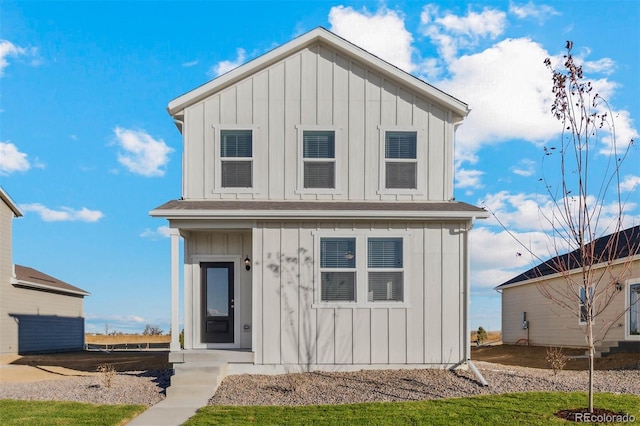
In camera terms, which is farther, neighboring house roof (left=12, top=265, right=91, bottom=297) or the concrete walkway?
neighboring house roof (left=12, top=265, right=91, bottom=297)

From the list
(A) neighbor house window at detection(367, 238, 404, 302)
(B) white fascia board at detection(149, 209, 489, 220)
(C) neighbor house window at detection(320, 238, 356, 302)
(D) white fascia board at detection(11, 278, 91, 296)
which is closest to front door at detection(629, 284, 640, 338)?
(B) white fascia board at detection(149, 209, 489, 220)

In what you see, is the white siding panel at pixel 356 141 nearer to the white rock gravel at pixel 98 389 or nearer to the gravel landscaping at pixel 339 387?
the gravel landscaping at pixel 339 387

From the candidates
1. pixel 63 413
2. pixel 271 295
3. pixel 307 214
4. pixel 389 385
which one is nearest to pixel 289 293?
pixel 271 295

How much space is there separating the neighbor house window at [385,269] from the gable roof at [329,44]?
3.51 meters

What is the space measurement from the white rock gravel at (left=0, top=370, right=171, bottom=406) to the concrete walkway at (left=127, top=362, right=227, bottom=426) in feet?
1.07

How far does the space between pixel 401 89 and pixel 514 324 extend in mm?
17427

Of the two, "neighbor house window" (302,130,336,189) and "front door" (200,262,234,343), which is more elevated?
"neighbor house window" (302,130,336,189)

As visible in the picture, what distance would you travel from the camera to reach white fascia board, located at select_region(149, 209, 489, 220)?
1173 cm

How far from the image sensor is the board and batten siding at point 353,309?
1206 cm

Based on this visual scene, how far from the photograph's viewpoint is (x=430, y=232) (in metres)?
12.4

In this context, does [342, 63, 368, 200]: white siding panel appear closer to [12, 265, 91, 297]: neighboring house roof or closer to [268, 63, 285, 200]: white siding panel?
[268, 63, 285, 200]: white siding panel

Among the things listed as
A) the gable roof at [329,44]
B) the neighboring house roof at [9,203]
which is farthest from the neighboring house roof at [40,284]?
the gable roof at [329,44]

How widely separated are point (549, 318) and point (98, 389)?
57.4ft

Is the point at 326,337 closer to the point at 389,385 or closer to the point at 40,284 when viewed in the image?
the point at 389,385
